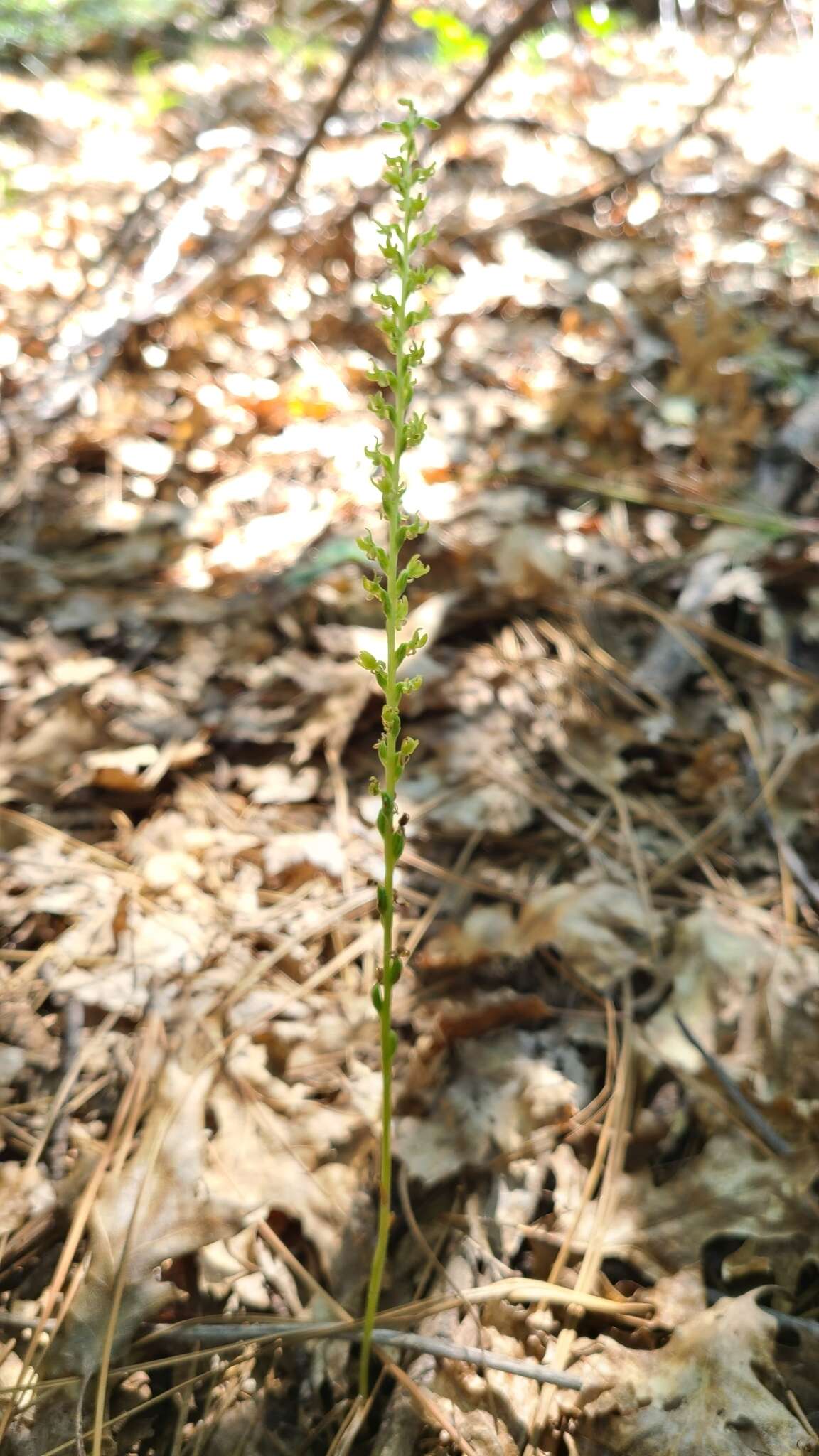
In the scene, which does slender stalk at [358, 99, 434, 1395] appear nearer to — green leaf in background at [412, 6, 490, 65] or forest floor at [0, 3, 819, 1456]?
forest floor at [0, 3, 819, 1456]

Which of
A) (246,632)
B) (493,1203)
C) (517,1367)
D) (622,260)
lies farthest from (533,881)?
(622,260)

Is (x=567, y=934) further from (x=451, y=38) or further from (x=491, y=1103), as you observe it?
(x=451, y=38)

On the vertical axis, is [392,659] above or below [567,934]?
above

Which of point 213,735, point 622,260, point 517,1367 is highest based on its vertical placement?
point 622,260

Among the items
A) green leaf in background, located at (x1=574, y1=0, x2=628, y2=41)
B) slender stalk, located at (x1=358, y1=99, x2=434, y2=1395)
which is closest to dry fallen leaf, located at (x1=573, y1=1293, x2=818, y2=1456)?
slender stalk, located at (x1=358, y1=99, x2=434, y2=1395)

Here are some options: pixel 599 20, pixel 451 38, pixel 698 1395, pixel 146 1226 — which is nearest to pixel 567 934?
pixel 698 1395

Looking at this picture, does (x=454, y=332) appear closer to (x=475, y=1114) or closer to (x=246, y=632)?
(x=246, y=632)

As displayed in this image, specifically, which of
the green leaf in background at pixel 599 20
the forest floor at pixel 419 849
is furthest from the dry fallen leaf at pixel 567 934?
the green leaf in background at pixel 599 20
